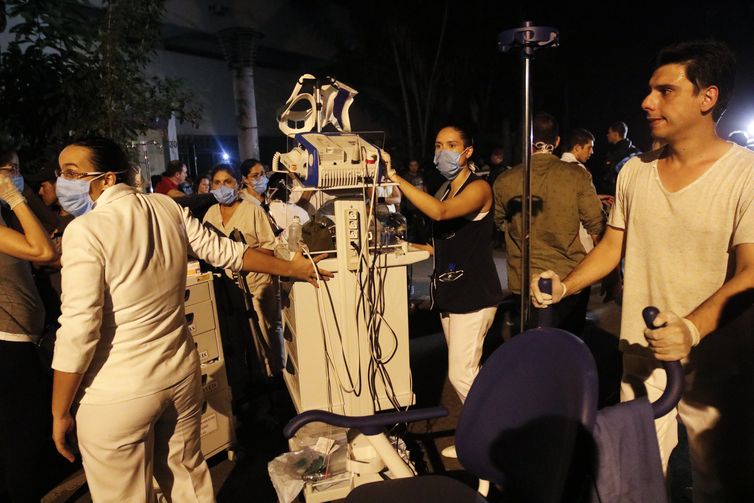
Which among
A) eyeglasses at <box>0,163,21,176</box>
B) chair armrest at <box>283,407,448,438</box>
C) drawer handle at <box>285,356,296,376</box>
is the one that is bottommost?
drawer handle at <box>285,356,296,376</box>

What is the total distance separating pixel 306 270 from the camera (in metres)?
2.24

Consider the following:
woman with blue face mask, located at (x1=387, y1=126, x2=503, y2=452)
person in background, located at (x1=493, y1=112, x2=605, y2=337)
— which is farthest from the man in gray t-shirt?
person in background, located at (x1=493, y1=112, x2=605, y2=337)

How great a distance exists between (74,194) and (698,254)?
88.6 inches

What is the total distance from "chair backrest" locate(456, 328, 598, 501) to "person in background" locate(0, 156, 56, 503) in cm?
174

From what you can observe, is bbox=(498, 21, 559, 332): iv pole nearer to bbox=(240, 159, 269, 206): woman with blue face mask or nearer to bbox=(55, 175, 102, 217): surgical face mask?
bbox=(55, 175, 102, 217): surgical face mask

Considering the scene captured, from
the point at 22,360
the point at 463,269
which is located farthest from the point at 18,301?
the point at 463,269

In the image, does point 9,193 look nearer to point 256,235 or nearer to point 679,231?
point 256,235

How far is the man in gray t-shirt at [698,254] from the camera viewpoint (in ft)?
5.04

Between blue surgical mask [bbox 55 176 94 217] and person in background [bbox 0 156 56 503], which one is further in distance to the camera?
person in background [bbox 0 156 56 503]

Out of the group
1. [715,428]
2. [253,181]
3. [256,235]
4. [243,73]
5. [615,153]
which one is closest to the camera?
[715,428]

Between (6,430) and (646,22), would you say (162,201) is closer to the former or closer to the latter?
(6,430)

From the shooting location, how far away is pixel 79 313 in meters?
1.55

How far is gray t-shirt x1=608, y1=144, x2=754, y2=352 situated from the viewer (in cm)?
153

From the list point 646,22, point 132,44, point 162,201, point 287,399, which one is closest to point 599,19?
point 646,22
